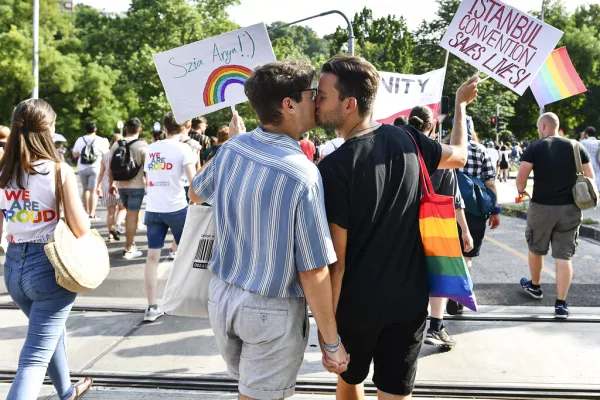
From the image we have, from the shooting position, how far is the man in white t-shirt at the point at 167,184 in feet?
17.3

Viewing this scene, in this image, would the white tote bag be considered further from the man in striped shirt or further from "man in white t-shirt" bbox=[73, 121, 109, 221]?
"man in white t-shirt" bbox=[73, 121, 109, 221]

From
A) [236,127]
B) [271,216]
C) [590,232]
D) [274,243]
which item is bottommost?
[590,232]

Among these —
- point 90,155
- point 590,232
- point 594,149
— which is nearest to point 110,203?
point 90,155

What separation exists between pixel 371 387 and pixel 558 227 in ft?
8.75

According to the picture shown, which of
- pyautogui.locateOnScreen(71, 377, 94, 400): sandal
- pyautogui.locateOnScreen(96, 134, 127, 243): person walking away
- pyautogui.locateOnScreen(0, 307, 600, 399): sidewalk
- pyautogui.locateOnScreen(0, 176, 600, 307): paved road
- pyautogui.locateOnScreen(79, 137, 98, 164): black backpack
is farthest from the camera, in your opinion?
pyautogui.locateOnScreen(79, 137, 98, 164): black backpack

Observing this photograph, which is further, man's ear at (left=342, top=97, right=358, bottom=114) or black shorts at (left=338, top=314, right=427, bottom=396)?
black shorts at (left=338, top=314, right=427, bottom=396)

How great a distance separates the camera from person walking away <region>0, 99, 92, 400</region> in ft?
9.70

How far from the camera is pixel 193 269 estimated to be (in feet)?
8.38

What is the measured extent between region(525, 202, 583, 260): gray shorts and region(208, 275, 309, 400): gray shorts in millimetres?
3828

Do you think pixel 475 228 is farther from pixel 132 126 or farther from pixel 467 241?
pixel 132 126

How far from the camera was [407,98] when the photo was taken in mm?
6945

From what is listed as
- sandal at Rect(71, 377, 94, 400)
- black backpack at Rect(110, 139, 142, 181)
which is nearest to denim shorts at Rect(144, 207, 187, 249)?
sandal at Rect(71, 377, 94, 400)

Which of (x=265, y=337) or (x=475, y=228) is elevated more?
(x=265, y=337)

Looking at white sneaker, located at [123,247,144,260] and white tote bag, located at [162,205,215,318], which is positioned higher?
white tote bag, located at [162,205,215,318]
